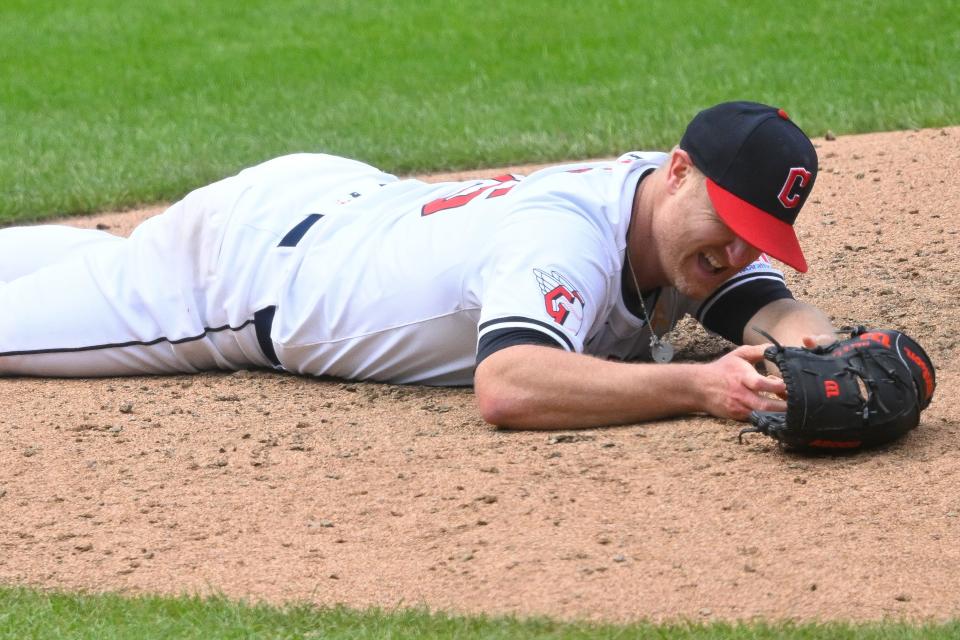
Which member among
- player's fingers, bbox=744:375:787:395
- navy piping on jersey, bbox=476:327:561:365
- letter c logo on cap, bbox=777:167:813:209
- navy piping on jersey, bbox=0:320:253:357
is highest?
letter c logo on cap, bbox=777:167:813:209

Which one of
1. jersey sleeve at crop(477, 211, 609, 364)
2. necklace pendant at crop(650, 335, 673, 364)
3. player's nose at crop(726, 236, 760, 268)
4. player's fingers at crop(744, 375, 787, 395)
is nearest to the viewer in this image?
player's fingers at crop(744, 375, 787, 395)

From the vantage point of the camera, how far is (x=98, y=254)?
4816 millimetres

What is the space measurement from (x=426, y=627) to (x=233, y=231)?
2113 millimetres

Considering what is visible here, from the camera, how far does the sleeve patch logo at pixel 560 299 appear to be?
146 inches

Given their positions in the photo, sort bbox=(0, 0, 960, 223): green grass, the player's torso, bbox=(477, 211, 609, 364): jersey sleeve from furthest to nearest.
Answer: bbox=(0, 0, 960, 223): green grass < the player's torso < bbox=(477, 211, 609, 364): jersey sleeve

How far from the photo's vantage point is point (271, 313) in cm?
446

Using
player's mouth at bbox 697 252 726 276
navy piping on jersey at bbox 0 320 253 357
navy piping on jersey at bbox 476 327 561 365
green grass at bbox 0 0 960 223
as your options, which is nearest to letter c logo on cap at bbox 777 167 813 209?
player's mouth at bbox 697 252 726 276

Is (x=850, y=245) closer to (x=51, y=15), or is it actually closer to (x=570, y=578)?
(x=570, y=578)

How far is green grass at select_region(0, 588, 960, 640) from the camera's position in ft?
8.77

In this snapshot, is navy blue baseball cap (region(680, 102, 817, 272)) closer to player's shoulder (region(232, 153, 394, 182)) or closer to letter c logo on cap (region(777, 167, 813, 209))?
letter c logo on cap (region(777, 167, 813, 209))

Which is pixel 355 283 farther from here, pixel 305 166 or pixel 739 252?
pixel 739 252

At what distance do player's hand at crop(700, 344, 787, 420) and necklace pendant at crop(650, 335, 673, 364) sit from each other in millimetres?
451

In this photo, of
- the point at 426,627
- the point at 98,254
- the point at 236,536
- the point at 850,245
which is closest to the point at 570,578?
the point at 426,627

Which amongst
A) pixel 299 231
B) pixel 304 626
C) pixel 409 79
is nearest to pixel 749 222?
pixel 299 231
